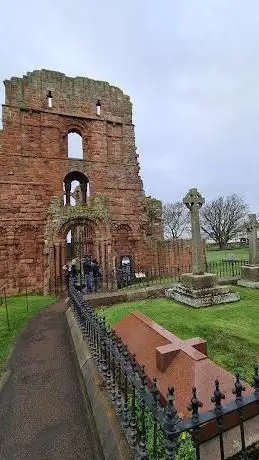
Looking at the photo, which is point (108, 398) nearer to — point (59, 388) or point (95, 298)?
point (59, 388)

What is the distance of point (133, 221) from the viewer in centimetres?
2000

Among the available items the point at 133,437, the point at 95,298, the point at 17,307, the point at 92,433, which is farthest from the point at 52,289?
the point at 133,437

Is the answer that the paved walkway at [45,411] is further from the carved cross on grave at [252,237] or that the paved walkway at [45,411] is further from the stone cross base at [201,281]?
the carved cross on grave at [252,237]

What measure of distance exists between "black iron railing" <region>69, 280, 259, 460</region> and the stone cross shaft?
6.14m

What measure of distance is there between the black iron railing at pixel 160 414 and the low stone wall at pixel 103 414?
4.9 inches

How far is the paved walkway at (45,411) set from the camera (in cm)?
352

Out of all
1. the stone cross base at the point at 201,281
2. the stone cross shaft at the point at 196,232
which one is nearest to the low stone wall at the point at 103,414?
the stone cross base at the point at 201,281

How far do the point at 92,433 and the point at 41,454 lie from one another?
2.16 feet

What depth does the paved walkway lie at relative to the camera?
352 cm

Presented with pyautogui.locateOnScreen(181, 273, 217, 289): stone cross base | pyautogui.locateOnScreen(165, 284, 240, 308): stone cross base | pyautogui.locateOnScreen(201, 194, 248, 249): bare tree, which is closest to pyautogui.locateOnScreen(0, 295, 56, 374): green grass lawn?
pyautogui.locateOnScreen(165, 284, 240, 308): stone cross base

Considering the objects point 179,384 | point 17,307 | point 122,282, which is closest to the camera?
point 179,384

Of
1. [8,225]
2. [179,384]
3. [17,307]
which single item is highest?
[8,225]

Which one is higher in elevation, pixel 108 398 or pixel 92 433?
pixel 108 398

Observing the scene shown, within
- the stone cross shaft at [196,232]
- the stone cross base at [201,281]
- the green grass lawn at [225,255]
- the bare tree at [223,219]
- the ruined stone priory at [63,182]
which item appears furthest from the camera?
the bare tree at [223,219]
